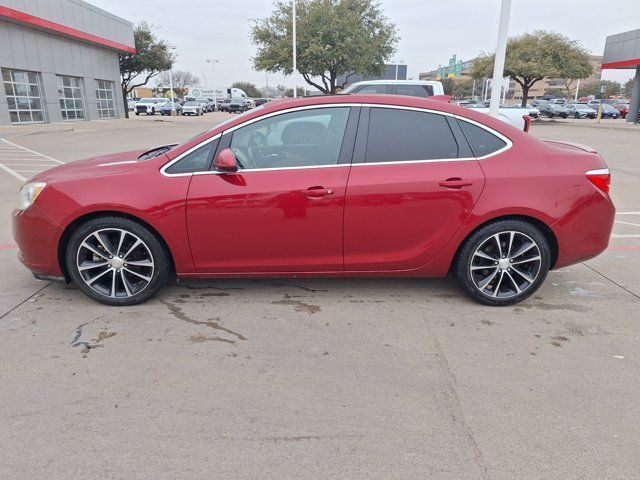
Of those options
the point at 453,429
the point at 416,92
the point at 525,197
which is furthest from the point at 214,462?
the point at 416,92

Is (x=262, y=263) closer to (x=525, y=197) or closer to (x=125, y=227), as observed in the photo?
(x=125, y=227)

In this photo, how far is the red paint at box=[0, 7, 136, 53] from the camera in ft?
71.7

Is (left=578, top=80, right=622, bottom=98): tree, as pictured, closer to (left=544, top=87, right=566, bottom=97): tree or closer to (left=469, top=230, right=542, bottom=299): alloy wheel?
(left=544, top=87, right=566, bottom=97): tree

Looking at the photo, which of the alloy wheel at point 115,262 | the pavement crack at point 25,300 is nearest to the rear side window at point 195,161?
the alloy wheel at point 115,262

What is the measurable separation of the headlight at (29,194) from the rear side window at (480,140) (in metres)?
3.40

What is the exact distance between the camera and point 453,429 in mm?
2500

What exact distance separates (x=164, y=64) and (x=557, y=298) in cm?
3970

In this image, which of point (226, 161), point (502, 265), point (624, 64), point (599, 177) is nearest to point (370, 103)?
point (226, 161)

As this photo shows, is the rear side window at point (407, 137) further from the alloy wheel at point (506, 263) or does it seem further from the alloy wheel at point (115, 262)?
the alloy wheel at point (115, 262)

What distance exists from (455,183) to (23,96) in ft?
90.2

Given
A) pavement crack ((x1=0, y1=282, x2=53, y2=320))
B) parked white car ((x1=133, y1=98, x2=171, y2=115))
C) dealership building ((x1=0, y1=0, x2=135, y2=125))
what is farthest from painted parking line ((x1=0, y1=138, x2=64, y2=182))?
parked white car ((x1=133, y1=98, x2=171, y2=115))

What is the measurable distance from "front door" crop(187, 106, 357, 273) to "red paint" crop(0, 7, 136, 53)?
24396mm

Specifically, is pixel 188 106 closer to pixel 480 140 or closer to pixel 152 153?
pixel 152 153

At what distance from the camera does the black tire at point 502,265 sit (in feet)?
12.4
